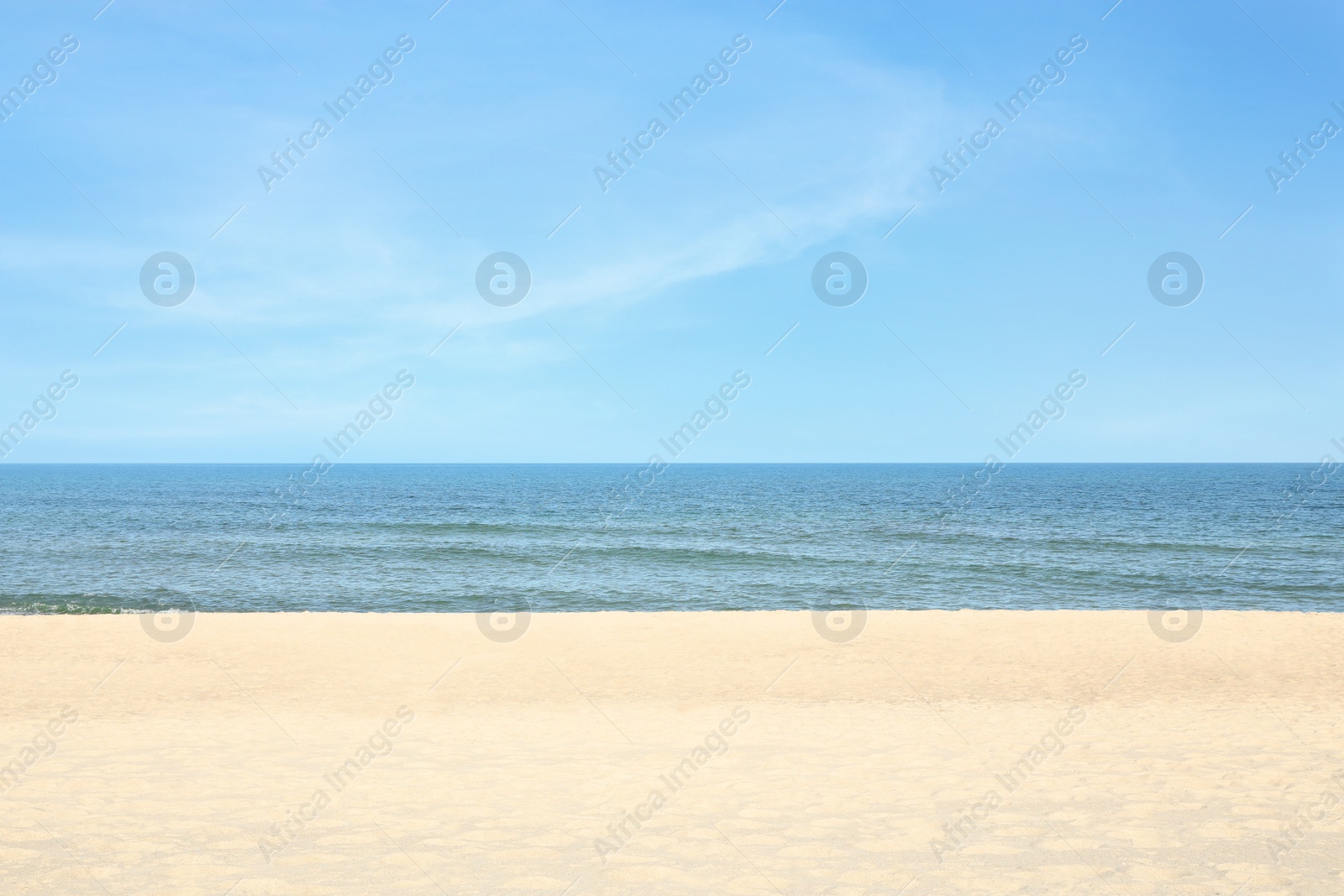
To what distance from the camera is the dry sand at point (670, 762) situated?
6176 mm

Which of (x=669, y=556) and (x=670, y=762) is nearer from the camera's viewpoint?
(x=670, y=762)

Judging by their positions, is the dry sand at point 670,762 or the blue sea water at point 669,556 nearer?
the dry sand at point 670,762

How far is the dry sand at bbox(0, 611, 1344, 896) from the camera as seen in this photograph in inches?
243

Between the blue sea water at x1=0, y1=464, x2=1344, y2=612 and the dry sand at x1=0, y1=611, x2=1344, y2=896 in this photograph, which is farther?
the blue sea water at x1=0, y1=464, x2=1344, y2=612

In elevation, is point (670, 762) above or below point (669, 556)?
below

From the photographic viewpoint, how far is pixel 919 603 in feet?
79.6

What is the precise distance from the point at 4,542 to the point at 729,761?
41.6m

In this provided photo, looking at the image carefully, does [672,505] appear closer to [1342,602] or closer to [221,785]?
[1342,602]

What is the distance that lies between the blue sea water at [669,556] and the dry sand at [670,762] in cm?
816

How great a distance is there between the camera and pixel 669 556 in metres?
34.1

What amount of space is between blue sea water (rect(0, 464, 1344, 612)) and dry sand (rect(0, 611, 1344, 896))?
8.16 meters

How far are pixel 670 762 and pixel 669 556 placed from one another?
82.1ft

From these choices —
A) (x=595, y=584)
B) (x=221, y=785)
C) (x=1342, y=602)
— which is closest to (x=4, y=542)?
(x=595, y=584)

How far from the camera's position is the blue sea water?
82.0ft
